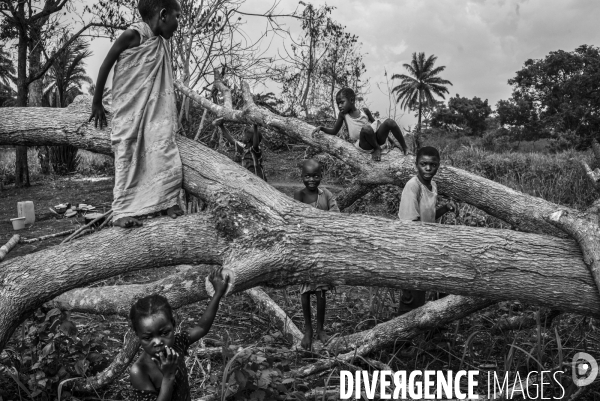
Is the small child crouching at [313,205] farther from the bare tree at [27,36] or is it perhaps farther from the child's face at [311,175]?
the bare tree at [27,36]

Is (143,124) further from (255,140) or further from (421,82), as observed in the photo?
(421,82)

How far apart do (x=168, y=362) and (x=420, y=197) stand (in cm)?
224

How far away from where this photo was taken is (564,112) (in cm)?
3297

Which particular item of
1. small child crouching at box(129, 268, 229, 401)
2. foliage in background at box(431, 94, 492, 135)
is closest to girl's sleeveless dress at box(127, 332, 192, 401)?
small child crouching at box(129, 268, 229, 401)

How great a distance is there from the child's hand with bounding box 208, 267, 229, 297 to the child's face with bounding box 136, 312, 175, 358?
372 mm

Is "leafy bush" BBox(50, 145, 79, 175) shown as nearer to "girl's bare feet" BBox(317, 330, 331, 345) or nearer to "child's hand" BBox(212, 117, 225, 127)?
"child's hand" BBox(212, 117, 225, 127)

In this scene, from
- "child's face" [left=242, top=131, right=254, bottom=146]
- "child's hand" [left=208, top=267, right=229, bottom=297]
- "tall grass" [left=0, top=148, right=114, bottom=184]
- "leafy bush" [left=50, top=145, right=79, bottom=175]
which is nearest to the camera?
"child's hand" [left=208, top=267, right=229, bottom=297]

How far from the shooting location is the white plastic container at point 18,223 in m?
8.00

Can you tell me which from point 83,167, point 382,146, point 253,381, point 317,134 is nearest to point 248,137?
point 317,134

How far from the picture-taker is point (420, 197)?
148 inches

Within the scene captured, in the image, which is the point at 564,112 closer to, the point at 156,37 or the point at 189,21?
the point at 189,21

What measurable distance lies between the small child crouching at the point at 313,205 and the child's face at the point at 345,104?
1218 mm

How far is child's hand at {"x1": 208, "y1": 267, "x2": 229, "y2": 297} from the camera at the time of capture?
2.55 m

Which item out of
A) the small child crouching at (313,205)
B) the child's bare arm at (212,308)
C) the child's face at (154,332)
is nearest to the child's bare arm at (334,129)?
the small child crouching at (313,205)
